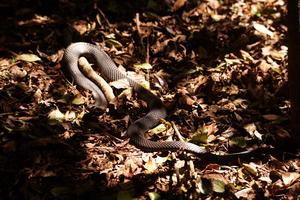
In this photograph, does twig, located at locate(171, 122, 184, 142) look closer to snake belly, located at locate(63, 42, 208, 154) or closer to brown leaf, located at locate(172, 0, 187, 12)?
snake belly, located at locate(63, 42, 208, 154)

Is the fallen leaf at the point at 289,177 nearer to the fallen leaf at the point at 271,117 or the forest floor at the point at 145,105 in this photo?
the forest floor at the point at 145,105

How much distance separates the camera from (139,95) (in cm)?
609

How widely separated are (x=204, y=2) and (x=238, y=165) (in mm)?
3665

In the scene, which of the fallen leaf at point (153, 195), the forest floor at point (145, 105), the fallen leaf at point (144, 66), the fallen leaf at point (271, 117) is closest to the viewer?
the fallen leaf at point (153, 195)

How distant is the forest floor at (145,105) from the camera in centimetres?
471

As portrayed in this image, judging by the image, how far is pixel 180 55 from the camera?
6.82 metres

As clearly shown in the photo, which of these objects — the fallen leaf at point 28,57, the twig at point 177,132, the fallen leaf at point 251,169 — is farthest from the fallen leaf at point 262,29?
the fallen leaf at point 28,57

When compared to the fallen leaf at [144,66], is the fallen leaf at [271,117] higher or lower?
lower

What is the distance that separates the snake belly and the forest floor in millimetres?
100

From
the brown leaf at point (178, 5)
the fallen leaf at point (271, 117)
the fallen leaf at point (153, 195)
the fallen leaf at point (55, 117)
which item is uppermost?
the brown leaf at point (178, 5)

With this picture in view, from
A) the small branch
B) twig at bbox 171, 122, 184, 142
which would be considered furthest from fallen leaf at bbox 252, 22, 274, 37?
the small branch

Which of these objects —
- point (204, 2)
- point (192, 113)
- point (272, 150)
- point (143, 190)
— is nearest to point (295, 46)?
point (272, 150)

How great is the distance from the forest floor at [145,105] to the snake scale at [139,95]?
95 millimetres

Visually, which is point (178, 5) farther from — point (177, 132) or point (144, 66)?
point (177, 132)
